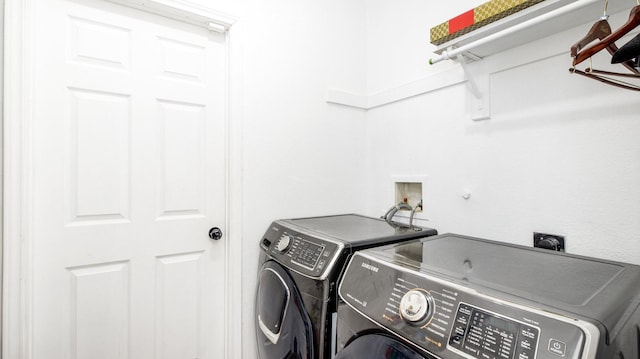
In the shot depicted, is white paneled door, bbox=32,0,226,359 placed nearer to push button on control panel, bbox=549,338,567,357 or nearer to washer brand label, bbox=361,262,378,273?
washer brand label, bbox=361,262,378,273

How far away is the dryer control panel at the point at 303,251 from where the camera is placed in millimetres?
1062

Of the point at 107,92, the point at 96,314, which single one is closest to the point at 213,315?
the point at 96,314

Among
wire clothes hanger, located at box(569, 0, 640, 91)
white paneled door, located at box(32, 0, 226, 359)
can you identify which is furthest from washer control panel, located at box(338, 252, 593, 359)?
white paneled door, located at box(32, 0, 226, 359)

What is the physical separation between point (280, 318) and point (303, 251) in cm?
30

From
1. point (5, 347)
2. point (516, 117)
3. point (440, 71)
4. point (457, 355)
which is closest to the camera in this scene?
point (457, 355)

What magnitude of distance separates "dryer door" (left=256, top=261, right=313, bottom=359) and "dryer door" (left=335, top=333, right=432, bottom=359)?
24cm

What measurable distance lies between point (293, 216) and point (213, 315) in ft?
2.23

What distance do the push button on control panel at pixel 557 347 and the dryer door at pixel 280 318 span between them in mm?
712

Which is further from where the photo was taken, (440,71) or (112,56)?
(440,71)

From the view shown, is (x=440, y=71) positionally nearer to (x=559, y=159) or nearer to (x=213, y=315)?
(x=559, y=159)

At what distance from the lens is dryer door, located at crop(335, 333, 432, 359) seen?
69 cm

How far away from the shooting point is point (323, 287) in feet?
3.32

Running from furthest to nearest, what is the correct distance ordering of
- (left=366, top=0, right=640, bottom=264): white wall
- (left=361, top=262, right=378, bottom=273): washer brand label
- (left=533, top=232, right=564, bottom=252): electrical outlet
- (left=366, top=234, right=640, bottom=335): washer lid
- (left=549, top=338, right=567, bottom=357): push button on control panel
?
(left=533, top=232, right=564, bottom=252): electrical outlet < (left=366, top=0, right=640, bottom=264): white wall < (left=361, top=262, right=378, bottom=273): washer brand label < (left=366, top=234, right=640, bottom=335): washer lid < (left=549, top=338, right=567, bottom=357): push button on control panel

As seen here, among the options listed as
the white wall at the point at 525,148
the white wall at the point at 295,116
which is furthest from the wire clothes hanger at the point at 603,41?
the white wall at the point at 295,116
